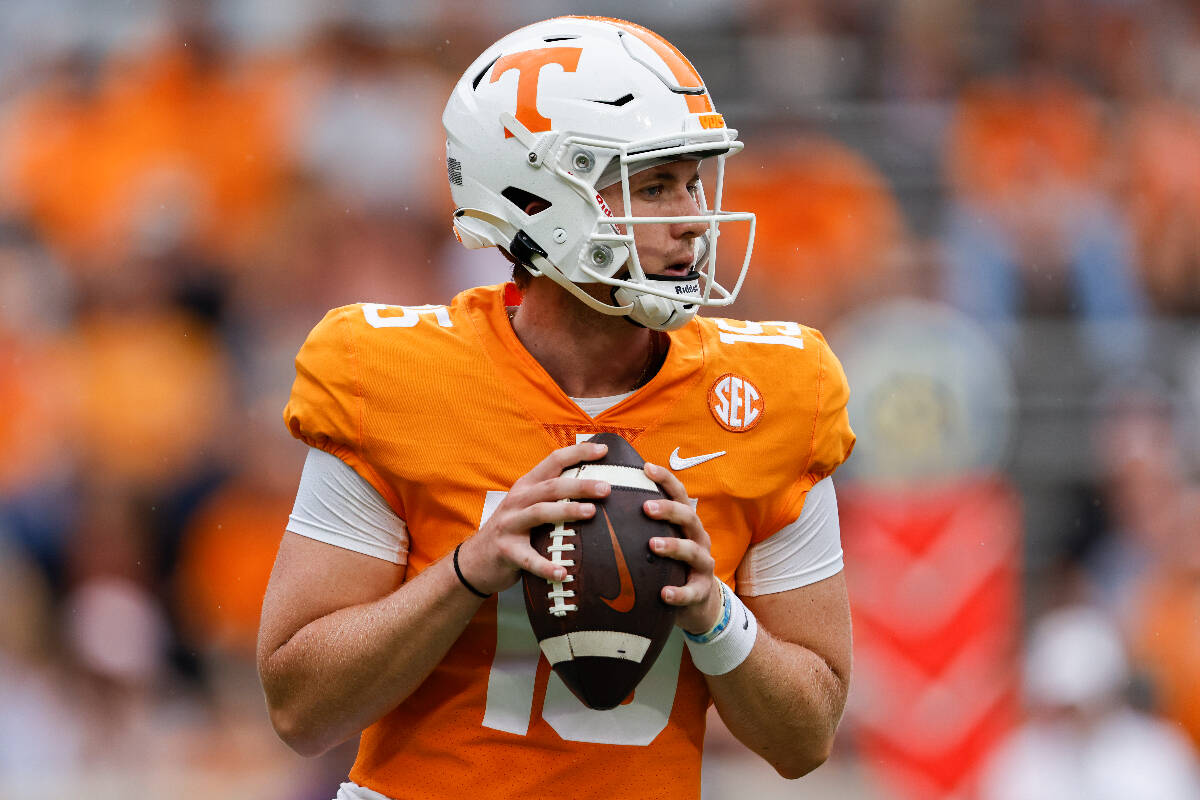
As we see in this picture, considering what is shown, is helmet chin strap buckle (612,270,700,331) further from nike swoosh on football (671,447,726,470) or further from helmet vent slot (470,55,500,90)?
helmet vent slot (470,55,500,90)

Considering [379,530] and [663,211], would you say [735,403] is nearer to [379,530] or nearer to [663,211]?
[663,211]

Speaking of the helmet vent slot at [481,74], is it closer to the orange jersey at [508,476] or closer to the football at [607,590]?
the orange jersey at [508,476]

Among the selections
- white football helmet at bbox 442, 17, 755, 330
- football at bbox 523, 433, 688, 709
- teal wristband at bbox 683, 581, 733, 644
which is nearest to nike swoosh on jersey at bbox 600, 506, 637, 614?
football at bbox 523, 433, 688, 709

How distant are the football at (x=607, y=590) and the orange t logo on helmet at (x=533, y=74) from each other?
0.54 meters

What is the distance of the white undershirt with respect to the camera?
2.18 m

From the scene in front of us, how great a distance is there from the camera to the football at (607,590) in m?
1.94

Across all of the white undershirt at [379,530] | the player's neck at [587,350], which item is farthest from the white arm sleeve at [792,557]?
the player's neck at [587,350]

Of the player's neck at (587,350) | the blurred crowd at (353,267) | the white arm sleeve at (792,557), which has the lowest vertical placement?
the blurred crowd at (353,267)

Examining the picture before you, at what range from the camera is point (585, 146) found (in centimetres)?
216

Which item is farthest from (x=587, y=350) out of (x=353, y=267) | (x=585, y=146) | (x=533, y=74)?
(x=353, y=267)

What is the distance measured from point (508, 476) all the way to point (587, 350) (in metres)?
0.25

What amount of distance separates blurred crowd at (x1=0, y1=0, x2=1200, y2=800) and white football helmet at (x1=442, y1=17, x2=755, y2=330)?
3.21 metres

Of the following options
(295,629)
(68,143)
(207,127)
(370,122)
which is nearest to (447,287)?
(370,122)

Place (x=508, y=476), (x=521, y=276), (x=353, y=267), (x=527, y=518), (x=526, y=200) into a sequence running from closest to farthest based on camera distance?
(x=527, y=518) → (x=508, y=476) → (x=526, y=200) → (x=521, y=276) → (x=353, y=267)
